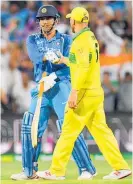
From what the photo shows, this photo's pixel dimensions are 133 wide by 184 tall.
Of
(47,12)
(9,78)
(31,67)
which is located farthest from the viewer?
(31,67)

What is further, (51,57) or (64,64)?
(64,64)

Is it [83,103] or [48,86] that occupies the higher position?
[48,86]

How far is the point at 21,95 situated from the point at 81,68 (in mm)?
6373

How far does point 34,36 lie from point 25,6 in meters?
7.03

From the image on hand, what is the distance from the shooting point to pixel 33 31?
15.9 meters

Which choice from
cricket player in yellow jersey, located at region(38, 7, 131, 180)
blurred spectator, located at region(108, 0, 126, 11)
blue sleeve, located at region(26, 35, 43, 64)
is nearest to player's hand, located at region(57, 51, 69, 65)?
cricket player in yellow jersey, located at region(38, 7, 131, 180)

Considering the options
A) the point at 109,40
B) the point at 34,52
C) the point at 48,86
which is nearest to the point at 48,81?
the point at 48,86

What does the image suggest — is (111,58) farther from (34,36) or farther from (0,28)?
(34,36)

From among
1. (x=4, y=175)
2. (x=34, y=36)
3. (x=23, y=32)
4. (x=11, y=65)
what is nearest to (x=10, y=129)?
(x=11, y=65)

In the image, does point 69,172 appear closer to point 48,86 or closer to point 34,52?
point 48,86

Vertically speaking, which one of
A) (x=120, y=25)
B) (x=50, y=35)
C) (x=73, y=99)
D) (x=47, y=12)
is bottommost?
(x=73, y=99)

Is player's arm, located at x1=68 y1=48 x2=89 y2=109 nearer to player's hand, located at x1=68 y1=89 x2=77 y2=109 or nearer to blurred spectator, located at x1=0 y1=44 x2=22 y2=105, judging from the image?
player's hand, located at x1=68 y1=89 x2=77 y2=109

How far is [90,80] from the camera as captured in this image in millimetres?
8766

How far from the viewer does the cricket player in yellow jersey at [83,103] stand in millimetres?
8594
